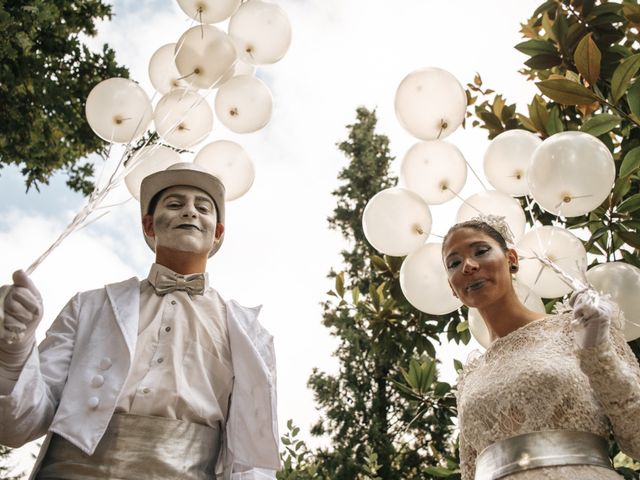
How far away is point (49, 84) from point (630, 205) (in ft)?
18.4

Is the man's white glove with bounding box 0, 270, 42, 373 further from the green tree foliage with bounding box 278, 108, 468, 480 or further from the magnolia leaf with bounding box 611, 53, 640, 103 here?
the green tree foliage with bounding box 278, 108, 468, 480

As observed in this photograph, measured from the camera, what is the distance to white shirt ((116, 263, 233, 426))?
2.10 metres

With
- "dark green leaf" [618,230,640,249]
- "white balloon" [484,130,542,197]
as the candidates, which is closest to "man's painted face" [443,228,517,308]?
"white balloon" [484,130,542,197]

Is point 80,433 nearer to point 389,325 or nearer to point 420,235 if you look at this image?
point 420,235

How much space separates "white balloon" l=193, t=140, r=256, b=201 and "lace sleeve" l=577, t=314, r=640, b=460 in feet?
6.56

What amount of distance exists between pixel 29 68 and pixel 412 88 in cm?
450

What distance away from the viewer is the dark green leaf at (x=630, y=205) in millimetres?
3023

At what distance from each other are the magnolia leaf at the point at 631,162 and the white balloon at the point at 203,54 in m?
2.06

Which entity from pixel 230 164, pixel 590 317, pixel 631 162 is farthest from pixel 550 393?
pixel 230 164

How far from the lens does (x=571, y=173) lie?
8.59 ft

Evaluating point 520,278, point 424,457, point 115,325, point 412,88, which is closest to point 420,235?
point 520,278

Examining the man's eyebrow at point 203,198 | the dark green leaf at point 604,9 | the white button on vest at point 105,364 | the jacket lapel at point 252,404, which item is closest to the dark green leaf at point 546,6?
the dark green leaf at point 604,9

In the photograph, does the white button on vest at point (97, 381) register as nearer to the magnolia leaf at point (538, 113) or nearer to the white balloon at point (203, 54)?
the white balloon at point (203, 54)

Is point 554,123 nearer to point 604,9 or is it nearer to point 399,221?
point 604,9
